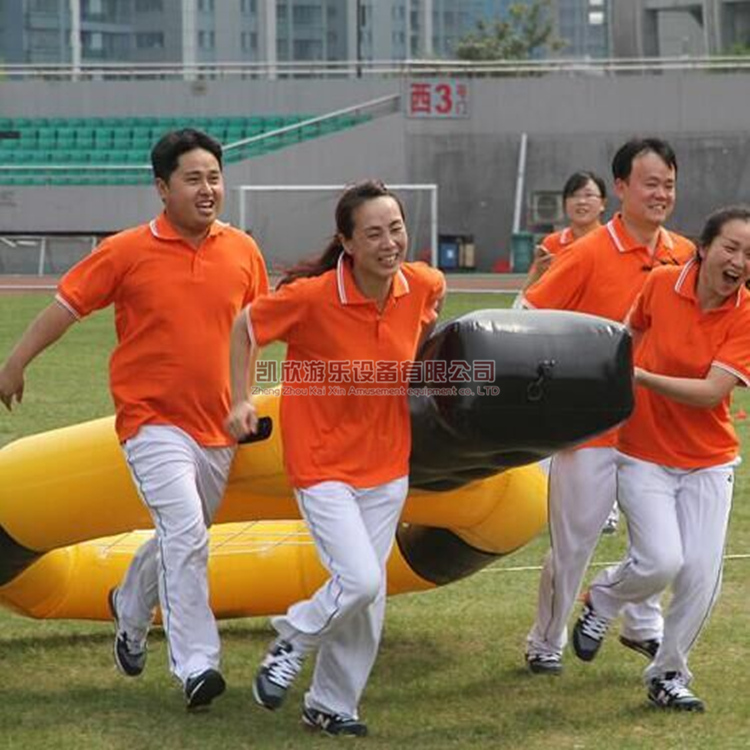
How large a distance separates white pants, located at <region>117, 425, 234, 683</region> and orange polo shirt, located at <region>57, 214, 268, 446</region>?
75 millimetres

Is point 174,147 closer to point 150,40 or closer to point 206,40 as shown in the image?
point 206,40

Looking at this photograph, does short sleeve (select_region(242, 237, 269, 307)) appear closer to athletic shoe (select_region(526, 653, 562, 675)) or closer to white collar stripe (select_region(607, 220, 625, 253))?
white collar stripe (select_region(607, 220, 625, 253))

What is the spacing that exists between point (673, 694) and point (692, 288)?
49.6 inches

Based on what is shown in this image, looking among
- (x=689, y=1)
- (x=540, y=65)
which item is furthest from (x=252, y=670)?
(x=689, y=1)

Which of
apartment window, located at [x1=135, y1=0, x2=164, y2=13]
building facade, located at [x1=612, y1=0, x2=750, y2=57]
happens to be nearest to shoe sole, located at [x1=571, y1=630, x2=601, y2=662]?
building facade, located at [x1=612, y1=0, x2=750, y2=57]

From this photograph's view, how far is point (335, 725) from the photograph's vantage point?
5.55m

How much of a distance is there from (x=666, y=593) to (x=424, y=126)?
25.8m

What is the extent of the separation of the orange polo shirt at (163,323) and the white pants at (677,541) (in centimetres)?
133

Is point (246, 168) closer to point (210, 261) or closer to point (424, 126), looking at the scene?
point (424, 126)

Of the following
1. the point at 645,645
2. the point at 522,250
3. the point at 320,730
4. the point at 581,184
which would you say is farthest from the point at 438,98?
the point at 320,730

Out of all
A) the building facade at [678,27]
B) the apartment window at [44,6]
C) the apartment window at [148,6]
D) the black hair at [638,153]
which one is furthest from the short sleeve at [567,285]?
the apartment window at [44,6]

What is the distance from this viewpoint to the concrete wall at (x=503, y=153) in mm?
31953

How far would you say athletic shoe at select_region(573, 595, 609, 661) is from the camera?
6.22 m

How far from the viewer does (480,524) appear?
6414mm
